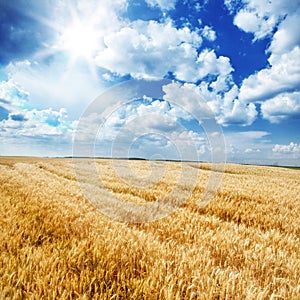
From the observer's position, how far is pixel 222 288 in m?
2.68

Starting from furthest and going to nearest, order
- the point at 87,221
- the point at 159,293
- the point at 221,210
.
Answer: the point at 221,210 < the point at 87,221 < the point at 159,293

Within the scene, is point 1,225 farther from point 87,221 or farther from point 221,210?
point 221,210

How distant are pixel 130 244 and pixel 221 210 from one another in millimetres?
4189

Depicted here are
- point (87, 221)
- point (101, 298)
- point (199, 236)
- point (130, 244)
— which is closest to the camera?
point (101, 298)

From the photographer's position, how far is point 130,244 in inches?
149

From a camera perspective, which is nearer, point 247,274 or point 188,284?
point 188,284

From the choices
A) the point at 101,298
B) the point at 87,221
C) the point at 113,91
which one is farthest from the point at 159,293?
the point at 113,91

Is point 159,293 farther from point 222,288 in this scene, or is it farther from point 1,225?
point 1,225

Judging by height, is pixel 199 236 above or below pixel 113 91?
below

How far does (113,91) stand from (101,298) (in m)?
10.7

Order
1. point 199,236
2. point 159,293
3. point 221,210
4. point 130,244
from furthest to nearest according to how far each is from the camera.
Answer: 1. point 221,210
2. point 199,236
3. point 130,244
4. point 159,293

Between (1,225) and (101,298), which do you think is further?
(1,225)

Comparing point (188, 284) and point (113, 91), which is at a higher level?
point (113, 91)

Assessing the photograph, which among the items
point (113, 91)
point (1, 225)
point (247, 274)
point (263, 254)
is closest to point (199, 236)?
point (263, 254)
